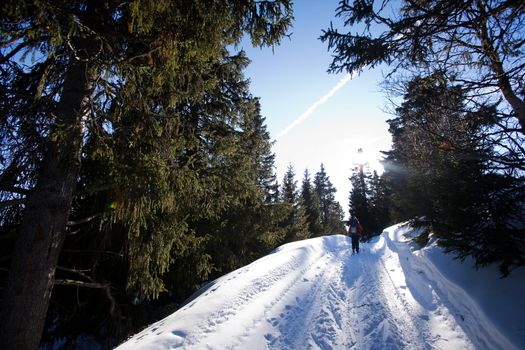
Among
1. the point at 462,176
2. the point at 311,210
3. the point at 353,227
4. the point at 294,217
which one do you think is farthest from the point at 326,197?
the point at 462,176

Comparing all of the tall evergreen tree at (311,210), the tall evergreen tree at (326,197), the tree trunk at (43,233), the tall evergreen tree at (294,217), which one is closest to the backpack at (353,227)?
the tall evergreen tree at (294,217)

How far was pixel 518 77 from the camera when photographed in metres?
5.05

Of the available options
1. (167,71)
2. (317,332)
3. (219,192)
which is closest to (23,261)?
(167,71)

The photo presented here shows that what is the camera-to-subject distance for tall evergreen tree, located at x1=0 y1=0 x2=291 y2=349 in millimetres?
3760

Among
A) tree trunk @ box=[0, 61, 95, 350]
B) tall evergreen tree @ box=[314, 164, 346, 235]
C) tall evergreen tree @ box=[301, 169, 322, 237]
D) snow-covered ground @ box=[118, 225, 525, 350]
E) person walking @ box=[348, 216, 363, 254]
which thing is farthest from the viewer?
tall evergreen tree @ box=[314, 164, 346, 235]

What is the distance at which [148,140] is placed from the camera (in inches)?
185

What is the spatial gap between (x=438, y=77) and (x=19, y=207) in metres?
8.93

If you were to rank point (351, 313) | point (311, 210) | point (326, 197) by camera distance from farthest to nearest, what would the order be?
point (326, 197) → point (311, 210) → point (351, 313)

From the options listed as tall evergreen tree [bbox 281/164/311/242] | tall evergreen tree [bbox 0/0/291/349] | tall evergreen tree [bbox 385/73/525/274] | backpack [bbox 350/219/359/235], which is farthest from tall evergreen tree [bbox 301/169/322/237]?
tall evergreen tree [bbox 0/0/291/349]

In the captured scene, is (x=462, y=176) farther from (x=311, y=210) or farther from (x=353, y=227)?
(x=311, y=210)

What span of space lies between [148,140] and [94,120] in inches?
35.3

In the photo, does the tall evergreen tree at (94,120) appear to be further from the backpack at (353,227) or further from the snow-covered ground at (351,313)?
the backpack at (353,227)

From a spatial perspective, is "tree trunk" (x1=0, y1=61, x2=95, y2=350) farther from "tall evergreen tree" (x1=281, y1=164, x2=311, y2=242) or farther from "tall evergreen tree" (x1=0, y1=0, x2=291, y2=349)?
"tall evergreen tree" (x1=281, y1=164, x2=311, y2=242)

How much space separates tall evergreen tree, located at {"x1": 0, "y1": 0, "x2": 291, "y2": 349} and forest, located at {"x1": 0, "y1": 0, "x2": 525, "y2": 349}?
0.03 metres
